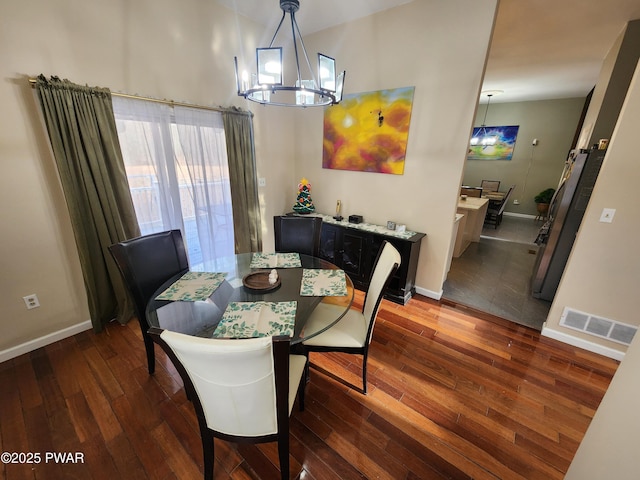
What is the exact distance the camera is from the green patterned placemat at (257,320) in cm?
120

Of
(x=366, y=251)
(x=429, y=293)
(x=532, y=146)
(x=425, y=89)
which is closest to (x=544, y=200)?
(x=532, y=146)

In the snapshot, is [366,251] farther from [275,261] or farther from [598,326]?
[598,326]

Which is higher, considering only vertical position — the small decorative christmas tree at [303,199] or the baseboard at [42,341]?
the small decorative christmas tree at [303,199]

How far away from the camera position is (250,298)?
1.49 metres

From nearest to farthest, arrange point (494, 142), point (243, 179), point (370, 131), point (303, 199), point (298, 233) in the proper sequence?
point (298, 233)
point (370, 131)
point (243, 179)
point (303, 199)
point (494, 142)

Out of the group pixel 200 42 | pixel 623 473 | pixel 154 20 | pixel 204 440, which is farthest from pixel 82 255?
pixel 623 473

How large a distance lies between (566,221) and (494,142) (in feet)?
18.1

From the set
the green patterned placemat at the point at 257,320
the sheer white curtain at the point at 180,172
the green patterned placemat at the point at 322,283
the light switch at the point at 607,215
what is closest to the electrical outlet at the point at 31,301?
the sheer white curtain at the point at 180,172

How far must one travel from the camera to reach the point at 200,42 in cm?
242

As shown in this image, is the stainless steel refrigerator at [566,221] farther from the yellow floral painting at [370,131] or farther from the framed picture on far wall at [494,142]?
the framed picture on far wall at [494,142]

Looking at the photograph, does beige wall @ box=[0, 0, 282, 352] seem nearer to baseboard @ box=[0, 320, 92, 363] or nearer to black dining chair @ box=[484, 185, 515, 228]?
baseboard @ box=[0, 320, 92, 363]

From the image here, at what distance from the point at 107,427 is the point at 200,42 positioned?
309cm

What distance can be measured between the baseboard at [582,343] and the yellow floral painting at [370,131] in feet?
6.54

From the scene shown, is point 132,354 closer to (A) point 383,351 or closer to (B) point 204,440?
(B) point 204,440
